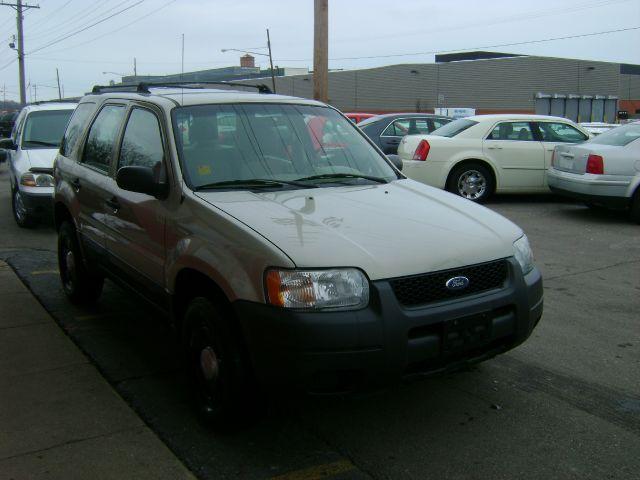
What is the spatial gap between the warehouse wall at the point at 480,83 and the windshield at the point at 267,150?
51740mm

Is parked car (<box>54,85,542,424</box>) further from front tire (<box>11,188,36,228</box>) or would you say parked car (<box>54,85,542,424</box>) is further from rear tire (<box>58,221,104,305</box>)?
front tire (<box>11,188,36,228</box>)

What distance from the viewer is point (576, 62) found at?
54875mm

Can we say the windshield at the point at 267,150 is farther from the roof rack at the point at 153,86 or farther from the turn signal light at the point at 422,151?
the turn signal light at the point at 422,151

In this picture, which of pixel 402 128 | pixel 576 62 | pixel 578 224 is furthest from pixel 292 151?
pixel 576 62

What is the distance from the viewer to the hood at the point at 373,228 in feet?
10.3

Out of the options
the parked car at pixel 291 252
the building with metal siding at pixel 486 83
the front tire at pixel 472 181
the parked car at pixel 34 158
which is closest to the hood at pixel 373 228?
the parked car at pixel 291 252

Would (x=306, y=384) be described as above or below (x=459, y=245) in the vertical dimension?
below

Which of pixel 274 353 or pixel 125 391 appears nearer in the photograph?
pixel 274 353

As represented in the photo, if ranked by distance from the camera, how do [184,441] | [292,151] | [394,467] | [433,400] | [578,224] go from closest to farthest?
[394,467] < [184,441] < [433,400] < [292,151] < [578,224]

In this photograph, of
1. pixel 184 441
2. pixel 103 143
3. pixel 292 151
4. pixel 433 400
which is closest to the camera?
pixel 184 441

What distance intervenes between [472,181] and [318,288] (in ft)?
29.8

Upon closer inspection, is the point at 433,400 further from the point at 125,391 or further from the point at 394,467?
the point at 125,391

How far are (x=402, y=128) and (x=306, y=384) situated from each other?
12.4m

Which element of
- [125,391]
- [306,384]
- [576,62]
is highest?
[576,62]
